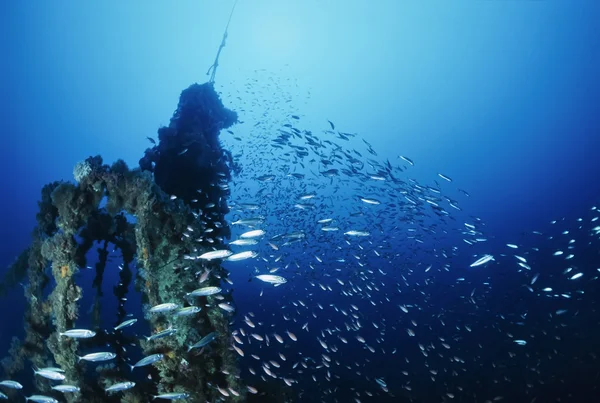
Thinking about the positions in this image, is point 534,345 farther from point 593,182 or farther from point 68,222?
point 593,182

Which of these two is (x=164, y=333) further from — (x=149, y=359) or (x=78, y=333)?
(x=78, y=333)

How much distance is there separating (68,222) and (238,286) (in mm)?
44455

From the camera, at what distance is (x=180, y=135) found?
445 inches

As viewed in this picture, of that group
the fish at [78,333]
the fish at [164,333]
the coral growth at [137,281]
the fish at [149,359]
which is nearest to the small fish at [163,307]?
the fish at [164,333]

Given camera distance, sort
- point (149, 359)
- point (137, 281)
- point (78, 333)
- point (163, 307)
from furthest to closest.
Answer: point (137, 281) < point (78, 333) < point (163, 307) < point (149, 359)

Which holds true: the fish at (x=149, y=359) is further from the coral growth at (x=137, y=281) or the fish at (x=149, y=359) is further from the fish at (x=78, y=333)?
the fish at (x=78, y=333)

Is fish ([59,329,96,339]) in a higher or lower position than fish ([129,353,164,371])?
higher

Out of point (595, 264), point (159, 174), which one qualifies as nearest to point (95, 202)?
point (159, 174)

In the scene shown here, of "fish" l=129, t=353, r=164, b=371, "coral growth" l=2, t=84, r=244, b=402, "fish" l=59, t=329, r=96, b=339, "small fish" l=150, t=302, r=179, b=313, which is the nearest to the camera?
"fish" l=129, t=353, r=164, b=371

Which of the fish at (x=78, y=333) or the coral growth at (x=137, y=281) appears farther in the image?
the coral growth at (x=137, y=281)

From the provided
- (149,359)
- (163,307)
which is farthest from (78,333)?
(163,307)

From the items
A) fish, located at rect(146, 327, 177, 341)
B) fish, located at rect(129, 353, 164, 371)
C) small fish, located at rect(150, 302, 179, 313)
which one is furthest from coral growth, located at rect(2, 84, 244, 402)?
small fish, located at rect(150, 302, 179, 313)

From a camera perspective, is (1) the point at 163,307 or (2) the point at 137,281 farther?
(2) the point at 137,281

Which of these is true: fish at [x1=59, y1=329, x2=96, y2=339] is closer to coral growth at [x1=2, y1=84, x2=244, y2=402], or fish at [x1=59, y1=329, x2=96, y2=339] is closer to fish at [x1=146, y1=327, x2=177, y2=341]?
coral growth at [x1=2, y1=84, x2=244, y2=402]
